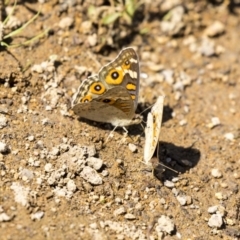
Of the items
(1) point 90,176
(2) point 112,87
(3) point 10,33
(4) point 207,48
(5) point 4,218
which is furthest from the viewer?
(4) point 207,48

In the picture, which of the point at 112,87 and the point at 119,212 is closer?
the point at 119,212

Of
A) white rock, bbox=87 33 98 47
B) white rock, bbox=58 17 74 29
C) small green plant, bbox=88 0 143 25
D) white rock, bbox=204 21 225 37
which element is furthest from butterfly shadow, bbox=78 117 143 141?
white rock, bbox=204 21 225 37

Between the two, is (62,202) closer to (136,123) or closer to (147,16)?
(136,123)

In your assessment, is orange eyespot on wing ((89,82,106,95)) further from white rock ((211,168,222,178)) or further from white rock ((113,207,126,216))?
white rock ((211,168,222,178))

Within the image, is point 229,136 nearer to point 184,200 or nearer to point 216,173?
point 216,173

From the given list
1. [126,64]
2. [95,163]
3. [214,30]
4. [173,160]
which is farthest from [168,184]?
[214,30]
